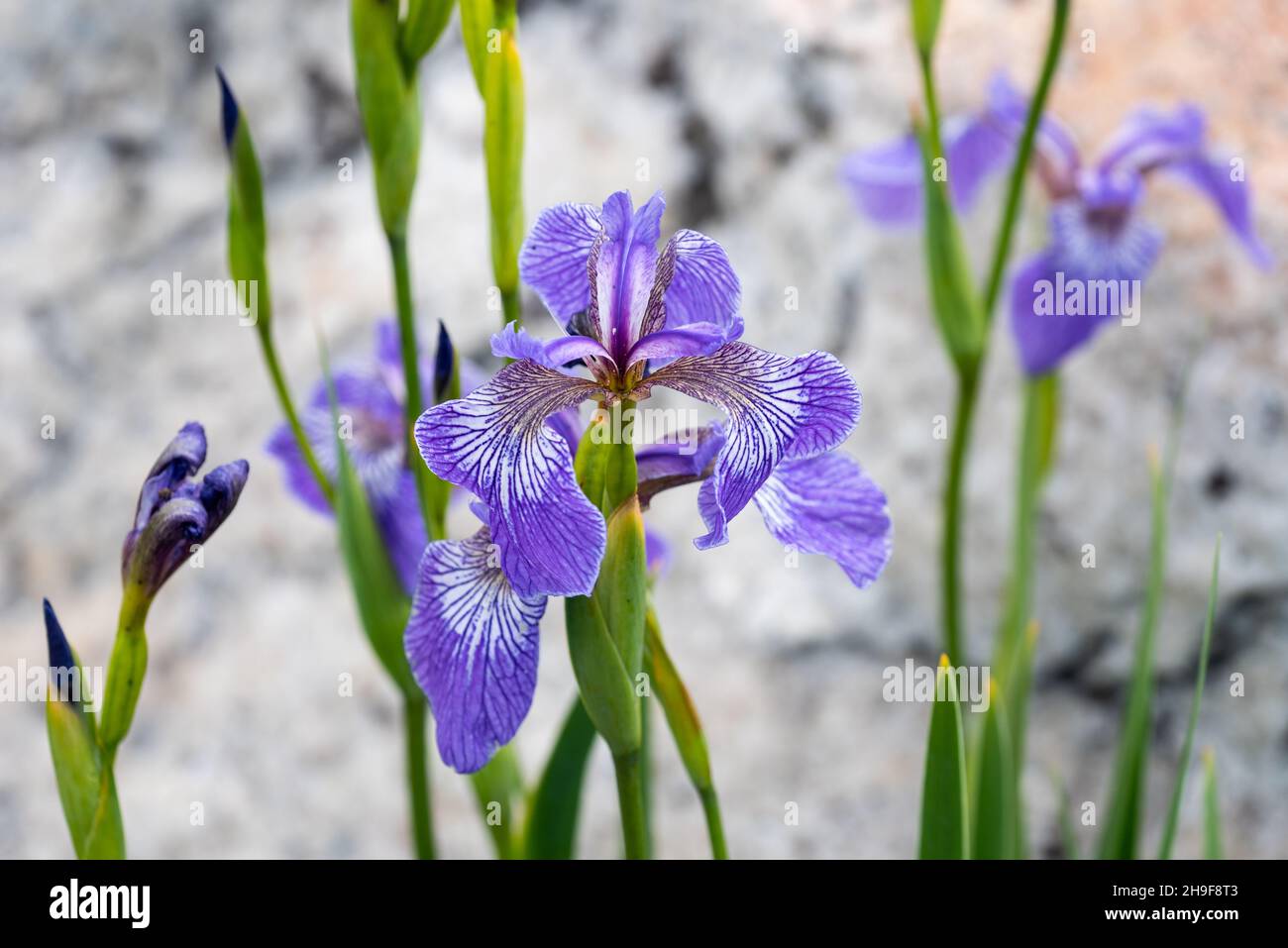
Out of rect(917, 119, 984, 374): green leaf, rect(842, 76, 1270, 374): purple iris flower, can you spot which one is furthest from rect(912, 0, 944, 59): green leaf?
rect(842, 76, 1270, 374): purple iris flower

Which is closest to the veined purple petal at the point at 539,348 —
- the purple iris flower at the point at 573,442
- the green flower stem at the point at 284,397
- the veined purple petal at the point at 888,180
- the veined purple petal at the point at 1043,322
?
the purple iris flower at the point at 573,442

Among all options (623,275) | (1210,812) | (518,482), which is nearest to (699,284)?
(623,275)

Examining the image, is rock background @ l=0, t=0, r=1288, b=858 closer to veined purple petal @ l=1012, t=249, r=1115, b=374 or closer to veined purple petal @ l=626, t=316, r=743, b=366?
veined purple petal @ l=1012, t=249, r=1115, b=374

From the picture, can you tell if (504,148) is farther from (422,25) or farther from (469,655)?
(469,655)
